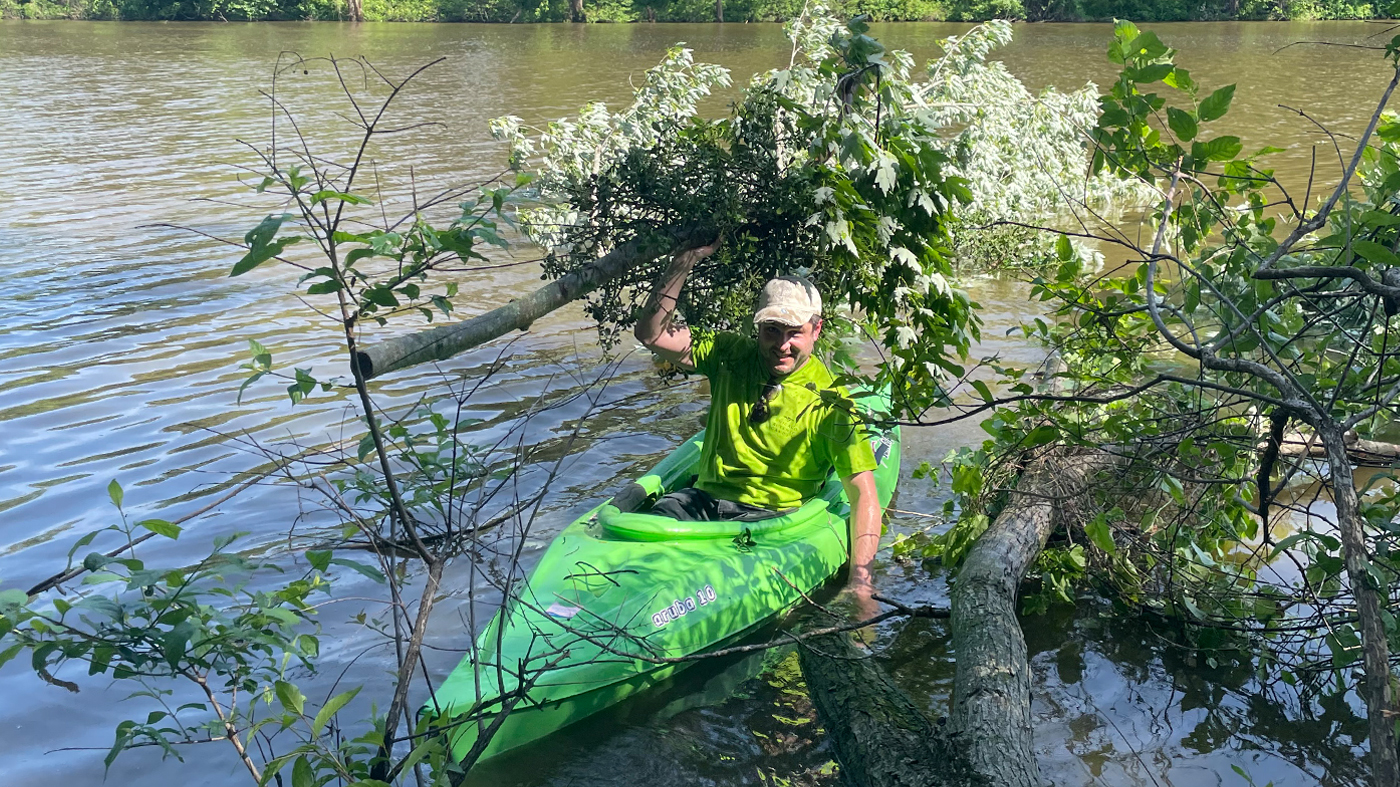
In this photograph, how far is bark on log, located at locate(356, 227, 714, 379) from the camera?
3264 mm

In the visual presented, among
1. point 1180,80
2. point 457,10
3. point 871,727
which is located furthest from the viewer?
point 457,10

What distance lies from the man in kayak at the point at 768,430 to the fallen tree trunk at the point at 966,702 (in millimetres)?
597

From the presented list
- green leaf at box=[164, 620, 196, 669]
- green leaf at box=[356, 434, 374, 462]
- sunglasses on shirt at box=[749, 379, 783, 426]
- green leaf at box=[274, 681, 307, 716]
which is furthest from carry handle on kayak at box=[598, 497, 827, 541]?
green leaf at box=[164, 620, 196, 669]

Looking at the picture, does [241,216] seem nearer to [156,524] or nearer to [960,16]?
[156,524]

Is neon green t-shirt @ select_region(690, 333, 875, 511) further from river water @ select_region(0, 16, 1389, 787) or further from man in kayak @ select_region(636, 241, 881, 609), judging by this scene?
river water @ select_region(0, 16, 1389, 787)

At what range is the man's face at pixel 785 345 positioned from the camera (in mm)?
4699

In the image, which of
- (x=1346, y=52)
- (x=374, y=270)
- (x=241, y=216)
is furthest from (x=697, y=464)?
(x=1346, y=52)

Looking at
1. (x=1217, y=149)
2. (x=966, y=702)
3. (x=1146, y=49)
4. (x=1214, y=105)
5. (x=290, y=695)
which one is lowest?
(x=966, y=702)

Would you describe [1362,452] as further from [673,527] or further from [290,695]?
[290,695]

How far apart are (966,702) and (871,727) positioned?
37cm

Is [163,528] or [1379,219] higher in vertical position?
[1379,219]

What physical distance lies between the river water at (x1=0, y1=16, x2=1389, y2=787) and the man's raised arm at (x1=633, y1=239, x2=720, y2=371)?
483 millimetres

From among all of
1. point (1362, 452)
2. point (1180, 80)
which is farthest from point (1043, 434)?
point (1180, 80)

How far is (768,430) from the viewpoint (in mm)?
5051
